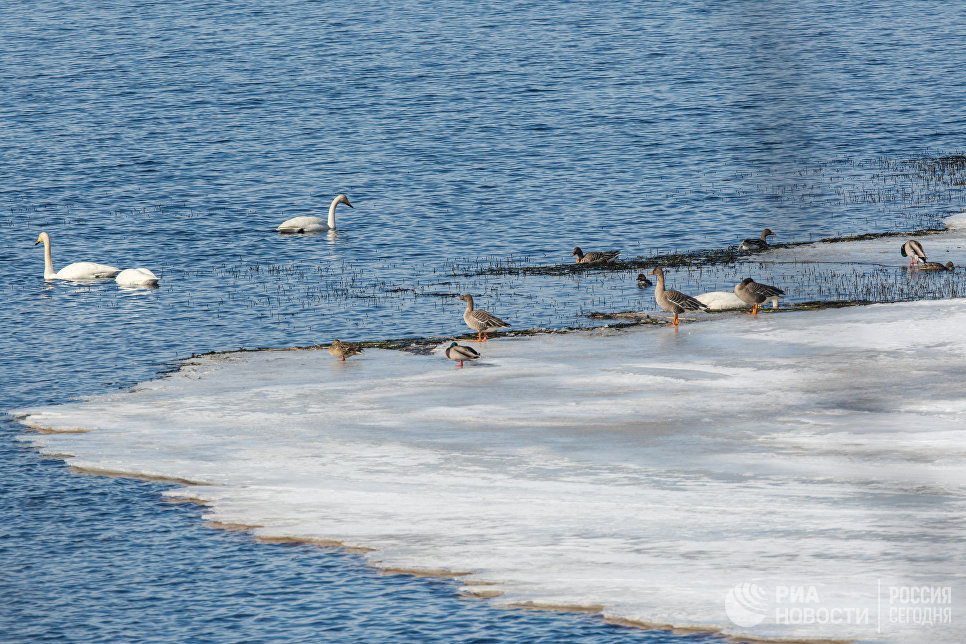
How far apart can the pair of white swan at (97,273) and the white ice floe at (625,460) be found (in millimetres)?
8665

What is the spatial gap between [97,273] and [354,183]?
16234 mm

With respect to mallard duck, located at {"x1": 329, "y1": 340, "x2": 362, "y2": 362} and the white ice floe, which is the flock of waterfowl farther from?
the white ice floe

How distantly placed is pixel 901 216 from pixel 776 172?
3780 cm

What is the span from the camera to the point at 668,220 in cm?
3991

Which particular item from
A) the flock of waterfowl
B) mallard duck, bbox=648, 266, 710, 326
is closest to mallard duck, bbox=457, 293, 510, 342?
the flock of waterfowl

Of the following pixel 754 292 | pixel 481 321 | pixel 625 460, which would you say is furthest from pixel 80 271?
pixel 625 460

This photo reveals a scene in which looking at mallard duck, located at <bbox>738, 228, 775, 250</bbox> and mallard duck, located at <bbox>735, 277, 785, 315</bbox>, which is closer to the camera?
mallard duck, located at <bbox>735, 277, 785, 315</bbox>

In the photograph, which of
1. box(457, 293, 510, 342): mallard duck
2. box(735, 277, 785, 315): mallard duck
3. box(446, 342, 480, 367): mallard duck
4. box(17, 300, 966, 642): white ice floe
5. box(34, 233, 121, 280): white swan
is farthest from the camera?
box(34, 233, 121, 280): white swan

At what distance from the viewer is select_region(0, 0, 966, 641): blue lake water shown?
1321 cm

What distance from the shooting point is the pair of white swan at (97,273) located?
32.6m

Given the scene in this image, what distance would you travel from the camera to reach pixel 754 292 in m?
25.5

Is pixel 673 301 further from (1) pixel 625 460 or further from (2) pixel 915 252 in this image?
(2) pixel 915 252

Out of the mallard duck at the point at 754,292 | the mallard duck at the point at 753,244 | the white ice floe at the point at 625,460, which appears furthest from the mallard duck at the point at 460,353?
the mallard duck at the point at 753,244

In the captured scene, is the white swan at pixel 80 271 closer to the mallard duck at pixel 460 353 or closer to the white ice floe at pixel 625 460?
the white ice floe at pixel 625 460
